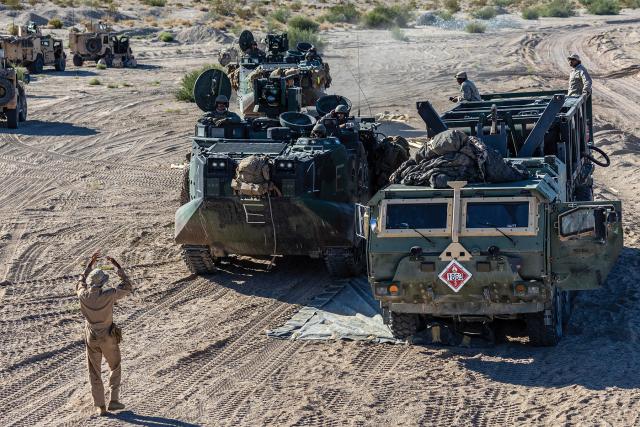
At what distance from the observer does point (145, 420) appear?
32.5 feet

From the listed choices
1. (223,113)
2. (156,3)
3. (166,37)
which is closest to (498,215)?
(223,113)

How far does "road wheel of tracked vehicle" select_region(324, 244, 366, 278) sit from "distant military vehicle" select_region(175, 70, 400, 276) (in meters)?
0.01

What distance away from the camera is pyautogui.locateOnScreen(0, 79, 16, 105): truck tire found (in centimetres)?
2759

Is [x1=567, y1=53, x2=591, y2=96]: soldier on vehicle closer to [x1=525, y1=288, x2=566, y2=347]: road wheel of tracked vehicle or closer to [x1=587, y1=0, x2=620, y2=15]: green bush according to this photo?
[x1=525, y1=288, x2=566, y2=347]: road wheel of tracked vehicle

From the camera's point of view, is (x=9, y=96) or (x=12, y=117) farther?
(x=12, y=117)

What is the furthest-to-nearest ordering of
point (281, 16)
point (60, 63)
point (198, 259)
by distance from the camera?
point (281, 16) → point (60, 63) → point (198, 259)

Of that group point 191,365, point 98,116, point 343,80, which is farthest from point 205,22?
point 191,365

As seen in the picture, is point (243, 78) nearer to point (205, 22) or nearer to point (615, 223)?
point (615, 223)

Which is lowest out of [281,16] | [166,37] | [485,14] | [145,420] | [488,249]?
[145,420]

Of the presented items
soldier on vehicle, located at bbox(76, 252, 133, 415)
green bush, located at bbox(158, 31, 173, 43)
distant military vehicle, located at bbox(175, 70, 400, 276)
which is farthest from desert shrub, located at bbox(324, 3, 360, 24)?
soldier on vehicle, located at bbox(76, 252, 133, 415)

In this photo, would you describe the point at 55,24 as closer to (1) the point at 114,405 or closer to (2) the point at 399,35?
(2) the point at 399,35

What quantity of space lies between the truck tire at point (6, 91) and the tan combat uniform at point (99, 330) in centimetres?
1847

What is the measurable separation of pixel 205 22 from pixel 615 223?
1915 inches

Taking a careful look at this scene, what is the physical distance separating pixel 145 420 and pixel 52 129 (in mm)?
19391
